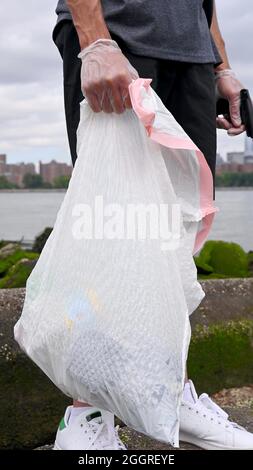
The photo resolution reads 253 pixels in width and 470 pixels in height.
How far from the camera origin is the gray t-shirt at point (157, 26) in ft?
6.82

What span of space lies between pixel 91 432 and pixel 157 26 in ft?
4.01

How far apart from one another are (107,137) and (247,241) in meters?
6.36

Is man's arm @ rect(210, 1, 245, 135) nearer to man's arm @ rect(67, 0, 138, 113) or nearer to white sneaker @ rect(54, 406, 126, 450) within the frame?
man's arm @ rect(67, 0, 138, 113)

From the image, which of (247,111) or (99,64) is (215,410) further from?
(99,64)

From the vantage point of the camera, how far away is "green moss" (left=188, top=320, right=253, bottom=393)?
3.07 m

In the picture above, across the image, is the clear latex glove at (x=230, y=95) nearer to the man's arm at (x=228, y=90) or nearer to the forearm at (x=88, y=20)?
the man's arm at (x=228, y=90)

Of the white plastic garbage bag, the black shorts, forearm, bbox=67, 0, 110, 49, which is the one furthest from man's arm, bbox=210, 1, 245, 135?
forearm, bbox=67, 0, 110, 49

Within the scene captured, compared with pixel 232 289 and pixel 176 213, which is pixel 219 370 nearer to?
pixel 232 289

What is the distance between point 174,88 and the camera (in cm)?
227

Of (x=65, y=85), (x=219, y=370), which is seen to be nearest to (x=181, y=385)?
(x=65, y=85)

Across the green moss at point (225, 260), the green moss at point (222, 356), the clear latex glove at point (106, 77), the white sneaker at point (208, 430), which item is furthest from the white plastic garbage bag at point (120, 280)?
the green moss at point (225, 260)

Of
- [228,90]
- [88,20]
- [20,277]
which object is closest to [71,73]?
[88,20]

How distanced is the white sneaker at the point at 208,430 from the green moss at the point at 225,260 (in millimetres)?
2751

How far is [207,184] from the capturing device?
209 centimetres
